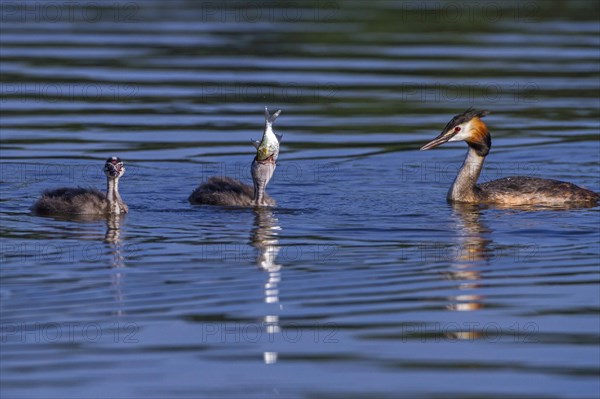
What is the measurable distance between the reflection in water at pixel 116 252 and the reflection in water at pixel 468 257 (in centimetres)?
252

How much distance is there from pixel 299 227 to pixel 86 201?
2.31m

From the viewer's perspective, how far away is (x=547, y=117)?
70.5 ft

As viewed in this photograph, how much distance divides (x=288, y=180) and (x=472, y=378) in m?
8.23

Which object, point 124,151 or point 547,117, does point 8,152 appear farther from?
point 547,117

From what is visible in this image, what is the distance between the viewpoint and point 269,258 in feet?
41.3

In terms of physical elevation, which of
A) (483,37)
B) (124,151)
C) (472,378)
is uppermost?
(483,37)

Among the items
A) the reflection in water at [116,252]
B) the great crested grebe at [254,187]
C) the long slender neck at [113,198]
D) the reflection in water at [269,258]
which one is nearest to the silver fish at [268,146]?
the great crested grebe at [254,187]

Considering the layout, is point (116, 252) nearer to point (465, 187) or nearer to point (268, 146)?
point (268, 146)

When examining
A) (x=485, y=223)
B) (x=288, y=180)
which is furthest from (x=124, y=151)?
(x=485, y=223)

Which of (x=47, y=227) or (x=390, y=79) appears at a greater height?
(x=390, y=79)

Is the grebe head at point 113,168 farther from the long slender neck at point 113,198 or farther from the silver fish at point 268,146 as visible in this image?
the silver fish at point 268,146

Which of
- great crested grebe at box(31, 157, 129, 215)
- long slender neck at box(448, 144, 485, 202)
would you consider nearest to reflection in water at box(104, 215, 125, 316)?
great crested grebe at box(31, 157, 129, 215)

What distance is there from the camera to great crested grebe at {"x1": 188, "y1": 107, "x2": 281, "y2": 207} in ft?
50.1

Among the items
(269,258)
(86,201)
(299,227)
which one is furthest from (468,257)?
(86,201)
